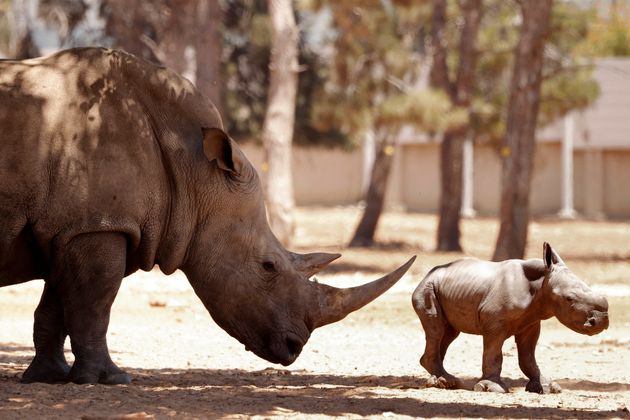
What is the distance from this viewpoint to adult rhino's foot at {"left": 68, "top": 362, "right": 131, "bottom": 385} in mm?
7891

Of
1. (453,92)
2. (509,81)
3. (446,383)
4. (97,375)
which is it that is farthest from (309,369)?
(509,81)

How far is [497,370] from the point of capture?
26.1 feet

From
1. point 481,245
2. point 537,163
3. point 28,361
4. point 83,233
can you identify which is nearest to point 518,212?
point 481,245

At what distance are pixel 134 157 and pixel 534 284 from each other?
260 cm

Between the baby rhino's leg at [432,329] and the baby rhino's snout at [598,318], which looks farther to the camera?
the baby rhino's leg at [432,329]

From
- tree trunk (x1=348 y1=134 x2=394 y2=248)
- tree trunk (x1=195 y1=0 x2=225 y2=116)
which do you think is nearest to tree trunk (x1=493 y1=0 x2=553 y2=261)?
tree trunk (x1=195 y1=0 x2=225 y2=116)

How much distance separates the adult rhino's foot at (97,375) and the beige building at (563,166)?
30347mm

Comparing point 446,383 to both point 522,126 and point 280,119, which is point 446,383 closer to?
point 522,126

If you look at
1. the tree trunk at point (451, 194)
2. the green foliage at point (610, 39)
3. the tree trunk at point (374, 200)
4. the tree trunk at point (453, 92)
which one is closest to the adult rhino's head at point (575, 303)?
the tree trunk at point (453, 92)

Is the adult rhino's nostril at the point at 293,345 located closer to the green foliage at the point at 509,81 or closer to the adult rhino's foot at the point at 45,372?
the adult rhino's foot at the point at 45,372

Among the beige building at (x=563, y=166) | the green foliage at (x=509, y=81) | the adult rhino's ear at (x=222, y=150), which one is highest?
the green foliage at (x=509, y=81)

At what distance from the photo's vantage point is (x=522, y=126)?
19.1 m

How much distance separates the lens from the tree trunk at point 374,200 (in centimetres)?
2569

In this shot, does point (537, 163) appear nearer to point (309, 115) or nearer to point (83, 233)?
point (309, 115)
